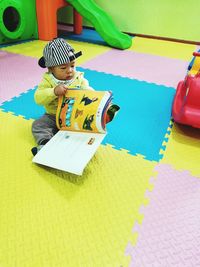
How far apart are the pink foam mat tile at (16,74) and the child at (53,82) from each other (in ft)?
1.58

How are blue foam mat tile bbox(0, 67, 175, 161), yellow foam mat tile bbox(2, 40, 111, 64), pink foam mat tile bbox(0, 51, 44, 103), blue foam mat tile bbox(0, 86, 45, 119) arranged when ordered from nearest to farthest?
blue foam mat tile bbox(0, 67, 175, 161), blue foam mat tile bbox(0, 86, 45, 119), pink foam mat tile bbox(0, 51, 44, 103), yellow foam mat tile bbox(2, 40, 111, 64)

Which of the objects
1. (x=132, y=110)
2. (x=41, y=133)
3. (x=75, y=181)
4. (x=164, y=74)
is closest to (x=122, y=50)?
(x=164, y=74)

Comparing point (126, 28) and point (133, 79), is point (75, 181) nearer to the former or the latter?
point (133, 79)

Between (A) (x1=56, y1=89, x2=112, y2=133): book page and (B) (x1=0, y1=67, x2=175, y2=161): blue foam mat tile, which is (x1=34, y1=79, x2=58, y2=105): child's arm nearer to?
(A) (x1=56, y1=89, x2=112, y2=133): book page

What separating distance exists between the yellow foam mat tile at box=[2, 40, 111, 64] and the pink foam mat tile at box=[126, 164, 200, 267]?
156 cm

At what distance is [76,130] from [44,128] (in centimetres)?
18

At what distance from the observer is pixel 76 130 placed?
40.8 inches

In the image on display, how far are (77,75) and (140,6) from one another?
2.50 meters

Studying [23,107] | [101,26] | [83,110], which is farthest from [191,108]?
[101,26]

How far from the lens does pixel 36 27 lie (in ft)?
9.02

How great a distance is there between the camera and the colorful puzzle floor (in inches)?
27.6

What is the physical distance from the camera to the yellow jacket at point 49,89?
1045 mm

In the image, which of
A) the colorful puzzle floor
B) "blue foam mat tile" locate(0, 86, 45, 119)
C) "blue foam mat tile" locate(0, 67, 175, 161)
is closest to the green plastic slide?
"blue foam mat tile" locate(0, 67, 175, 161)

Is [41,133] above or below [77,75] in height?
below
